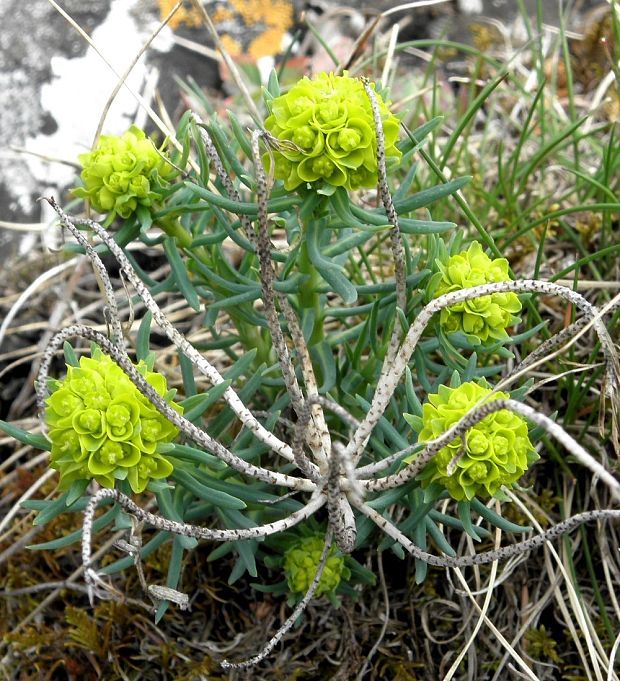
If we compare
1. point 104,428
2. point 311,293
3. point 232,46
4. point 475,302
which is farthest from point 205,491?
point 232,46

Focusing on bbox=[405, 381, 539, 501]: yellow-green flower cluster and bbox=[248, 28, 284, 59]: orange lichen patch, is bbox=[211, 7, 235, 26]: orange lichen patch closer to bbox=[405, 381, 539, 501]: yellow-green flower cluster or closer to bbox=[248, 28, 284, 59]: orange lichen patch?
bbox=[248, 28, 284, 59]: orange lichen patch

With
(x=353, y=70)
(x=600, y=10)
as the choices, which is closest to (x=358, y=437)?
(x=353, y=70)

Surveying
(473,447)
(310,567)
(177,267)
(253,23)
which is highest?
(253,23)

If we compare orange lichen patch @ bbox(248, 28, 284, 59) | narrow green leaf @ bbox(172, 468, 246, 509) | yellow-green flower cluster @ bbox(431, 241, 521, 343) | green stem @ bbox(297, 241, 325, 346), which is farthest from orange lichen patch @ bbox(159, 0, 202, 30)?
narrow green leaf @ bbox(172, 468, 246, 509)

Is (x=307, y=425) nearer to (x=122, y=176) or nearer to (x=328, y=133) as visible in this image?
(x=328, y=133)

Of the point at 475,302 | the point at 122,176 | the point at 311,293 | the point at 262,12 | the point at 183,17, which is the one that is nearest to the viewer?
the point at 475,302

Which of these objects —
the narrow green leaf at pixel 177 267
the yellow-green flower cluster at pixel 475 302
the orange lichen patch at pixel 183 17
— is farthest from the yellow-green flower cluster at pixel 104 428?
the orange lichen patch at pixel 183 17
